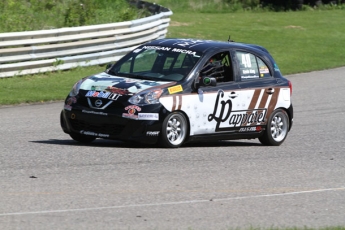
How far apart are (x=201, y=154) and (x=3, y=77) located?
868cm

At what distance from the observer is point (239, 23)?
110 feet

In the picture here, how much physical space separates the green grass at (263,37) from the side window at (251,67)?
561 centimetres

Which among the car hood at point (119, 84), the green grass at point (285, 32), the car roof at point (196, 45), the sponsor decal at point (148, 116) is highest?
the car roof at point (196, 45)

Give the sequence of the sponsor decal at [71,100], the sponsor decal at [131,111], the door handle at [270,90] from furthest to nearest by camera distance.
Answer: the door handle at [270,90], the sponsor decal at [71,100], the sponsor decal at [131,111]

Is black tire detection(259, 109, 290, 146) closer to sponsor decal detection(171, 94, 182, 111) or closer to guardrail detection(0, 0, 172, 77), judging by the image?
sponsor decal detection(171, 94, 182, 111)

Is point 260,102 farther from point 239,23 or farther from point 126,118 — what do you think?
point 239,23

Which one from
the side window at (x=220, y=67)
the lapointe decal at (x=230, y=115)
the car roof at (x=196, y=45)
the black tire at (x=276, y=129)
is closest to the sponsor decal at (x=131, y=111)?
the lapointe decal at (x=230, y=115)

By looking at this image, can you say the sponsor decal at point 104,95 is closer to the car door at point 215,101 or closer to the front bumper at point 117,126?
the front bumper at point 117,126

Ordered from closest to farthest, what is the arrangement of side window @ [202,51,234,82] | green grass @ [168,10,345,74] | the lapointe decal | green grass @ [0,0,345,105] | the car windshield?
the car windshield
the lapointe decal
side window @ [202,51,234,82]
green grass @ [0,0,345,105]
green grass @ [168,10,345,74]

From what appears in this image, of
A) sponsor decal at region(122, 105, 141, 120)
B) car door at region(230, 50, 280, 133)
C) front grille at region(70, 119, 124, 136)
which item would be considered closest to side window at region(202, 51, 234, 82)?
car door at region(230, 50, 280, 133)

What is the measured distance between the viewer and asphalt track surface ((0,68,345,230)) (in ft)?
25.1

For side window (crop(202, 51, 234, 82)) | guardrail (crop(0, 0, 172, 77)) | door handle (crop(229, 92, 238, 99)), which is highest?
side window (crop(202, 51, 234, 82))

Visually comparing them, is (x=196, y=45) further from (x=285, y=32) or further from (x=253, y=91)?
(x=285, y=32)

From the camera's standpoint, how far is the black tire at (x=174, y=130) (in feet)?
37.6
